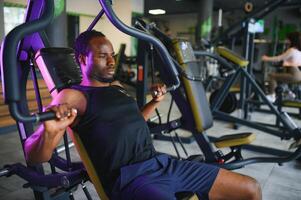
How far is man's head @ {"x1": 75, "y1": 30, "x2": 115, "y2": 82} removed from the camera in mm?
1568

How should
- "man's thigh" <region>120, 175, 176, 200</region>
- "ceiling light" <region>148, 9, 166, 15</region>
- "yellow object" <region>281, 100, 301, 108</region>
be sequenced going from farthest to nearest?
"yellow object" <region>281, 100, 301, 108</region>
"ceiling light" <region>148, 9, 166, 15</region>
"man's thigh" <region>120, 175, 176, 200</region>

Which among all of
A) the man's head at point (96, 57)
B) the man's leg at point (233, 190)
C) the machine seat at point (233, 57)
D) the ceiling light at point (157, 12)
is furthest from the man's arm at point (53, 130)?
the machine seat at point (233, 57)

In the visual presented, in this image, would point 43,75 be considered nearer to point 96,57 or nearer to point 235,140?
point 96,57

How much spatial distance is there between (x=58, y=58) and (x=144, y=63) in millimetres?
1663

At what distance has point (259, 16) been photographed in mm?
4438

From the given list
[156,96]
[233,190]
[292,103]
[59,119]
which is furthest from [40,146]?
[292,103]

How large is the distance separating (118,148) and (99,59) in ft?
1.51

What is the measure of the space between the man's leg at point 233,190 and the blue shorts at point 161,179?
0.12 ft

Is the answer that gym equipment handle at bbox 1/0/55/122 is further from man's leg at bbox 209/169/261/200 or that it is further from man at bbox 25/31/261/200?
man's leg at bbox 209/169/261/200

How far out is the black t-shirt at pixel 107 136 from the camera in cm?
142

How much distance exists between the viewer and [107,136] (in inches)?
56.0

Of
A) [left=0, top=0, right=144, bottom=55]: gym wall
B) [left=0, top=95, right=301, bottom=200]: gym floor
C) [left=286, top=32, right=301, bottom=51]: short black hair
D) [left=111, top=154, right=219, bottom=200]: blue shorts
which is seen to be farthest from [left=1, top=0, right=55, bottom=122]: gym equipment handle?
[left=286, top=32, right=301, bottom=51]: short black hair

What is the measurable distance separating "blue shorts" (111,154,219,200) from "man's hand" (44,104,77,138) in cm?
40

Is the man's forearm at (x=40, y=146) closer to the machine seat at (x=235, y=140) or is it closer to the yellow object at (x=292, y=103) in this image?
the machine seat at (x=235, y=140)
